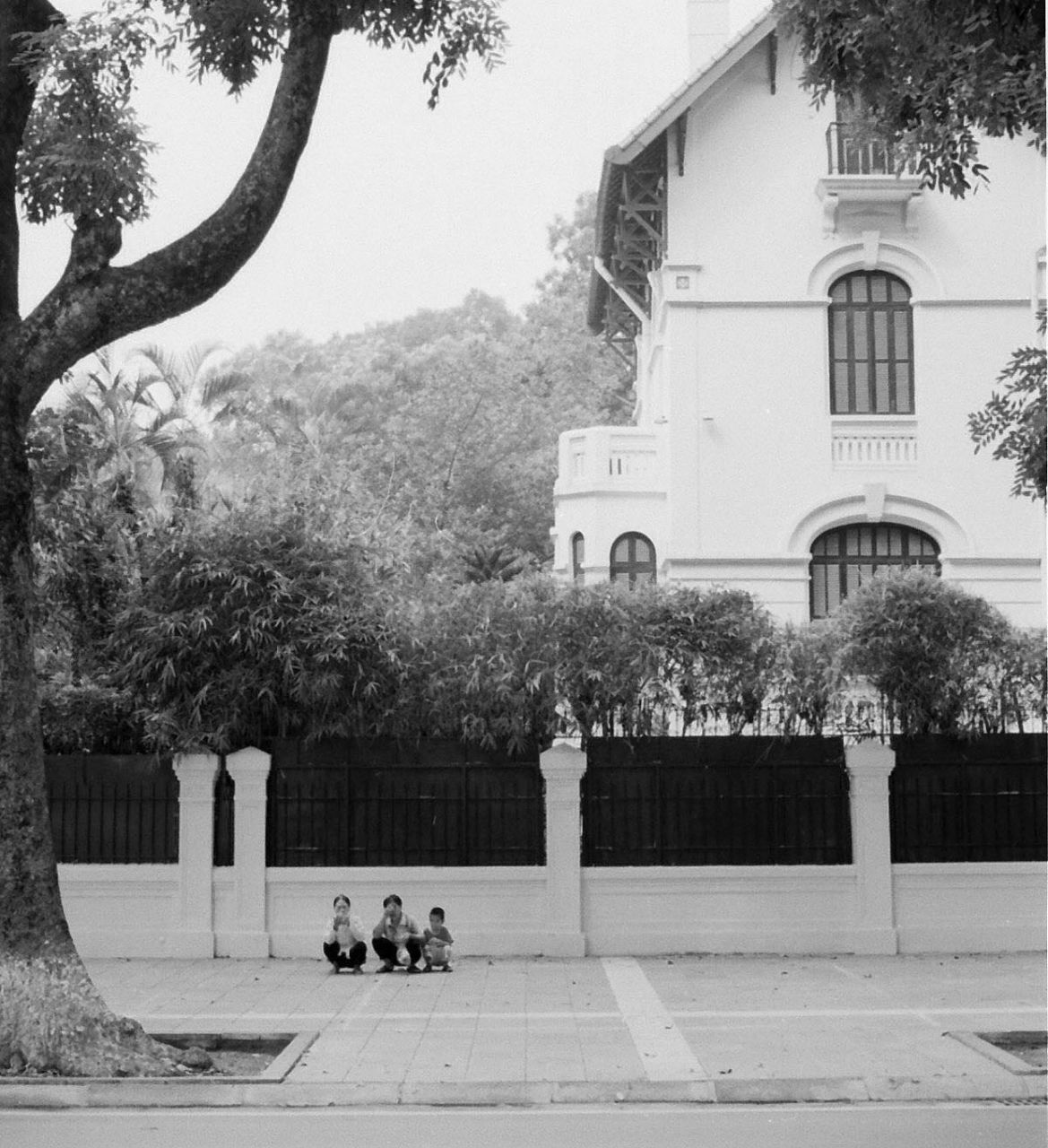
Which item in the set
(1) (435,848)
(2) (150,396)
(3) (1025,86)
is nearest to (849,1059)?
(3) (1025,86)

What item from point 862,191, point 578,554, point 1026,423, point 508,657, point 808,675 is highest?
point 862,191

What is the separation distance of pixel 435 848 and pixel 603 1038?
5.78 meters

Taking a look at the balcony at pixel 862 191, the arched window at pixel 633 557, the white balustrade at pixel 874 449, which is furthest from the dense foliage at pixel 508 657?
the balcony at pixel 862 191

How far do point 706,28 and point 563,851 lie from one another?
625 inches

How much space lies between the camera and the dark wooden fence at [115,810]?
16906 mm

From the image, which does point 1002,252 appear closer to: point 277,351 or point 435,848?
point 435,848

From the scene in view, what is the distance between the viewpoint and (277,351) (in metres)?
61.0

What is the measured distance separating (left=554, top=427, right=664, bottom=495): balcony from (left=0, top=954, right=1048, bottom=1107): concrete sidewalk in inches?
386

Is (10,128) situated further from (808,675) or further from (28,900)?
(808,675)

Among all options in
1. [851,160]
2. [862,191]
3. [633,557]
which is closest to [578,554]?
[633,557]

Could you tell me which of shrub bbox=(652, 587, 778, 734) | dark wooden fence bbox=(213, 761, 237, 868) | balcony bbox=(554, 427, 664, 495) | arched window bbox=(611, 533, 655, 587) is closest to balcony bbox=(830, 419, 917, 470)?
balcony bbox=(554, 427, 664, 495)

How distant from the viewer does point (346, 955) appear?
15250 millimetres

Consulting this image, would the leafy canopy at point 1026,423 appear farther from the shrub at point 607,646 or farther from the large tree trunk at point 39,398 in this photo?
the shrub at point 607,646

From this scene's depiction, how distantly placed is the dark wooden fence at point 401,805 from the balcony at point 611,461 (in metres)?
8.38
